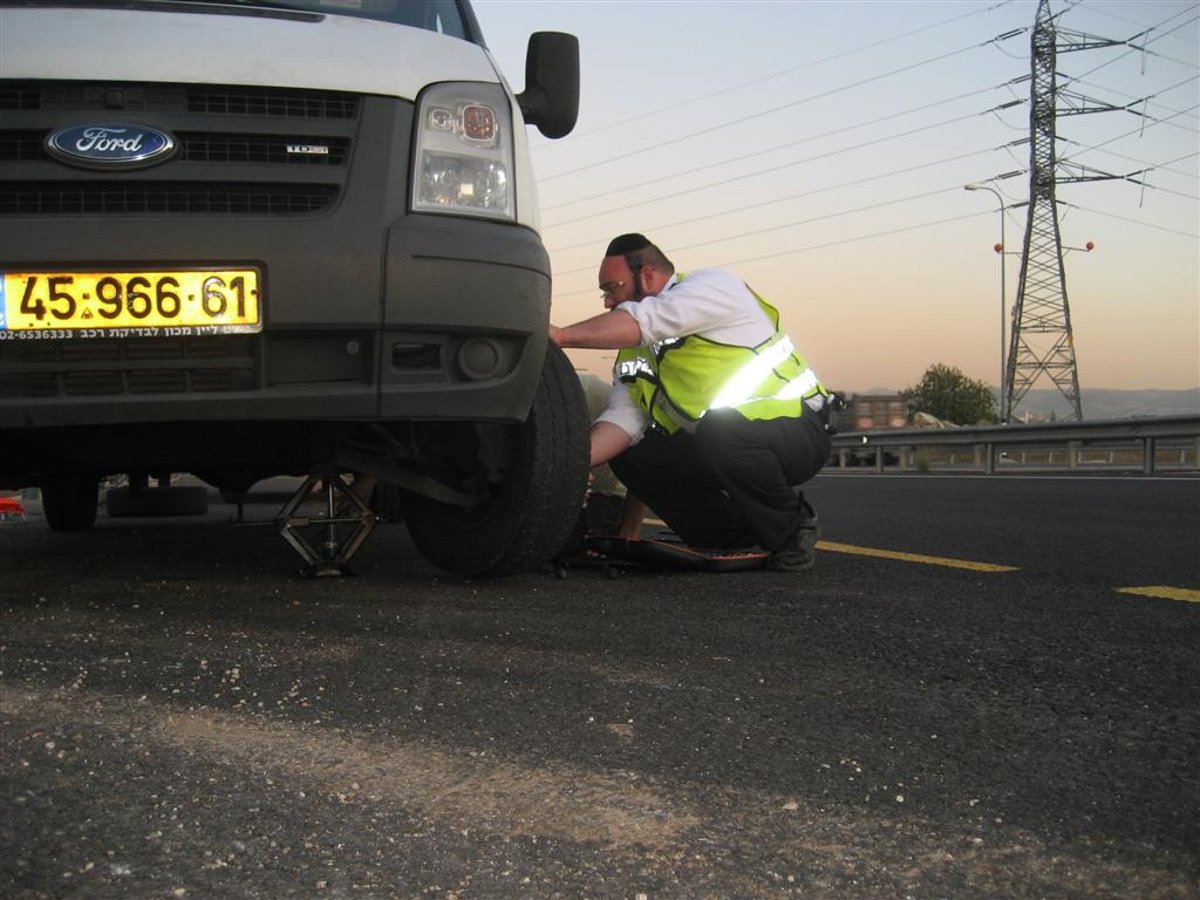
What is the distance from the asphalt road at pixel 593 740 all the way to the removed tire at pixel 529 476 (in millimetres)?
149

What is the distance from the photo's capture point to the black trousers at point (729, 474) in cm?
489

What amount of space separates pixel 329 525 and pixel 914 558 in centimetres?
236

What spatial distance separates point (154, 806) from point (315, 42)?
2.28 meters

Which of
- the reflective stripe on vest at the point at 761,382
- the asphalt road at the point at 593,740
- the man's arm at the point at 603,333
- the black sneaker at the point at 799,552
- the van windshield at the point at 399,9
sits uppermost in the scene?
the van windshield at the point at 399,9

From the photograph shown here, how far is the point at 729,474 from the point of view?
487 centimetres

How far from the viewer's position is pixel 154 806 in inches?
76.8

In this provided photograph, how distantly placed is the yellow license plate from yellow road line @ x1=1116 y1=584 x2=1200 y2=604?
275cm

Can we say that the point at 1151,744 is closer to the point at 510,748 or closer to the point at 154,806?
the point at 510,748

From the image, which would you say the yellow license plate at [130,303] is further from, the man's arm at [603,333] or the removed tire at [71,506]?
the removed tire at [71,506]

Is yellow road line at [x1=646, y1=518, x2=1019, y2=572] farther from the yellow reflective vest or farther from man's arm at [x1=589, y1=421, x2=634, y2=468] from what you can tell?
man's arm at [x1=589, y1=421, x2=634, y2=468]

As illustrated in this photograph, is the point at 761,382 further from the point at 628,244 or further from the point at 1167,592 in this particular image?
the point at 1167,592

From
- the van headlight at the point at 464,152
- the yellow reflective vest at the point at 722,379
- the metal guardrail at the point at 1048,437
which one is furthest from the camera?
the metal guardrail at the point at 1048,437

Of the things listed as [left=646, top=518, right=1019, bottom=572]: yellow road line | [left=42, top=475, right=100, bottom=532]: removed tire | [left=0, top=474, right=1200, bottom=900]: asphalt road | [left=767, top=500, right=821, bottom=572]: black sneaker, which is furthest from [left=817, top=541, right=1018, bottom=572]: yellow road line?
[left=42, top=475, right=100, bottom=532]: removed tire

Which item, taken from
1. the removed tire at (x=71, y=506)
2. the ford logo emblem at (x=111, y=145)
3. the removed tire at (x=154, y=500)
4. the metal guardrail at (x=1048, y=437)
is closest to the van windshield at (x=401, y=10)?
the ford logo emblem at (x=111, y=145)
